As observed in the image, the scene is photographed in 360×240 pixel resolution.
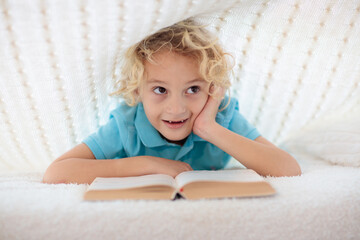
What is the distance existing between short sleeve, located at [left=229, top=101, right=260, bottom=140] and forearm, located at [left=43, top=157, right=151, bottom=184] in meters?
0.36

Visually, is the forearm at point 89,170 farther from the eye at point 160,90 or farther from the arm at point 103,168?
the eye at point 160,90

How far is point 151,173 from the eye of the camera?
0.89m

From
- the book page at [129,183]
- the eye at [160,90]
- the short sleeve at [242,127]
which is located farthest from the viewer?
the short sleeve at [242,127]

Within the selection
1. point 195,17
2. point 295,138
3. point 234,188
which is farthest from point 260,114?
point 234,188

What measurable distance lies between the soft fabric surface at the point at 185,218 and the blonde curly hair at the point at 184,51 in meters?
0.41

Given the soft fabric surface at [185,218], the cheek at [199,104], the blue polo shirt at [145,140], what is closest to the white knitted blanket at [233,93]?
the soft fabric surface at [185,218]

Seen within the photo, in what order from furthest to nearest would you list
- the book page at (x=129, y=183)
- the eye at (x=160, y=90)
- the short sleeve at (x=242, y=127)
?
1. the short sleeve at (x=242, y=127)
2. the eye at (x=160, y=90)
3. the book page at (x=129, y=183)

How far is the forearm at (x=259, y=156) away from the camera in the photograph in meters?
0.92

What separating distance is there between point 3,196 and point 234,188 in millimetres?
486

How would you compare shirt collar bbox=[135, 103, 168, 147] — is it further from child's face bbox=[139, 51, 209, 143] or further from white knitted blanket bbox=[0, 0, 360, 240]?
white knitted blanket bbox=[0, 0, 360, 240]

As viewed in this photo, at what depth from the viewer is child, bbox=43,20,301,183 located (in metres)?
0.91

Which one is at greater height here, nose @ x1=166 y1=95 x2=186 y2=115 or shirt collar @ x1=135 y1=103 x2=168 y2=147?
nose @ x1=166 y1=95 x2=186 y2=115

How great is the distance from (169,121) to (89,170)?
10.5 inches

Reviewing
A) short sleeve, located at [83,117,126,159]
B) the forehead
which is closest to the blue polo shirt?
short sleeve, located at [83,117,126,159]
